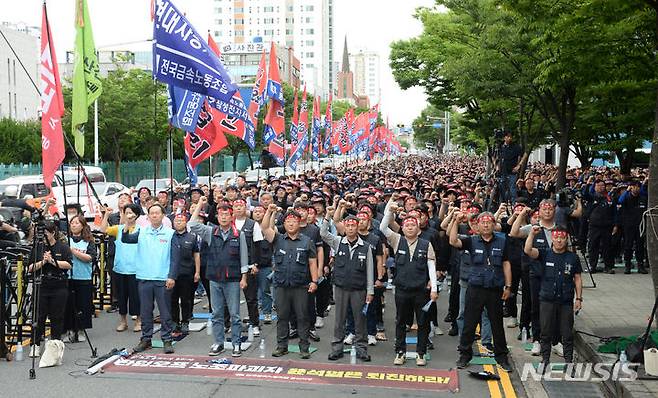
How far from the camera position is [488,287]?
8.95 m

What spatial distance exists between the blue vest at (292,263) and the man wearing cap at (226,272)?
0.45 m

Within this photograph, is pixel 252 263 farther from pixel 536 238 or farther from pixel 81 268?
pixel 536 238

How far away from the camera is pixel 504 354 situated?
29.6 feet

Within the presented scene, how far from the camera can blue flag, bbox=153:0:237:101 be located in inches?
516

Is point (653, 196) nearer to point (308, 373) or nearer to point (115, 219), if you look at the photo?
point (308, 373)

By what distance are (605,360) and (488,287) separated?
1569 mm

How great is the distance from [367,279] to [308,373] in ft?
4.63

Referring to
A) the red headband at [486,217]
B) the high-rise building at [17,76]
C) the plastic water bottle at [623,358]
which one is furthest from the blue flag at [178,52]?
the high-rise building at [17,76]

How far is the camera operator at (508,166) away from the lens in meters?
16.4

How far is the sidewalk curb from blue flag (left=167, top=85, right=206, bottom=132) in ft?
26.5

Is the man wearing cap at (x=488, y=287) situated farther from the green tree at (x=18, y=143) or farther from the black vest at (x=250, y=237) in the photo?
the green tree at (x=18, y=143)

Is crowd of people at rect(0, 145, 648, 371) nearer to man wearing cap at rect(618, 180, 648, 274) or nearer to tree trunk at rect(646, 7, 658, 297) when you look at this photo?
tree trunk at rect(646, 7, 658, 297)

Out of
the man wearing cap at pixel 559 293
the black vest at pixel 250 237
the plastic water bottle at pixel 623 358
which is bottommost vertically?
the plastic water bottle at pixel 623 358

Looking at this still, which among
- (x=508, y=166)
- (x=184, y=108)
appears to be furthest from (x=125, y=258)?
(x=508, y=166)
